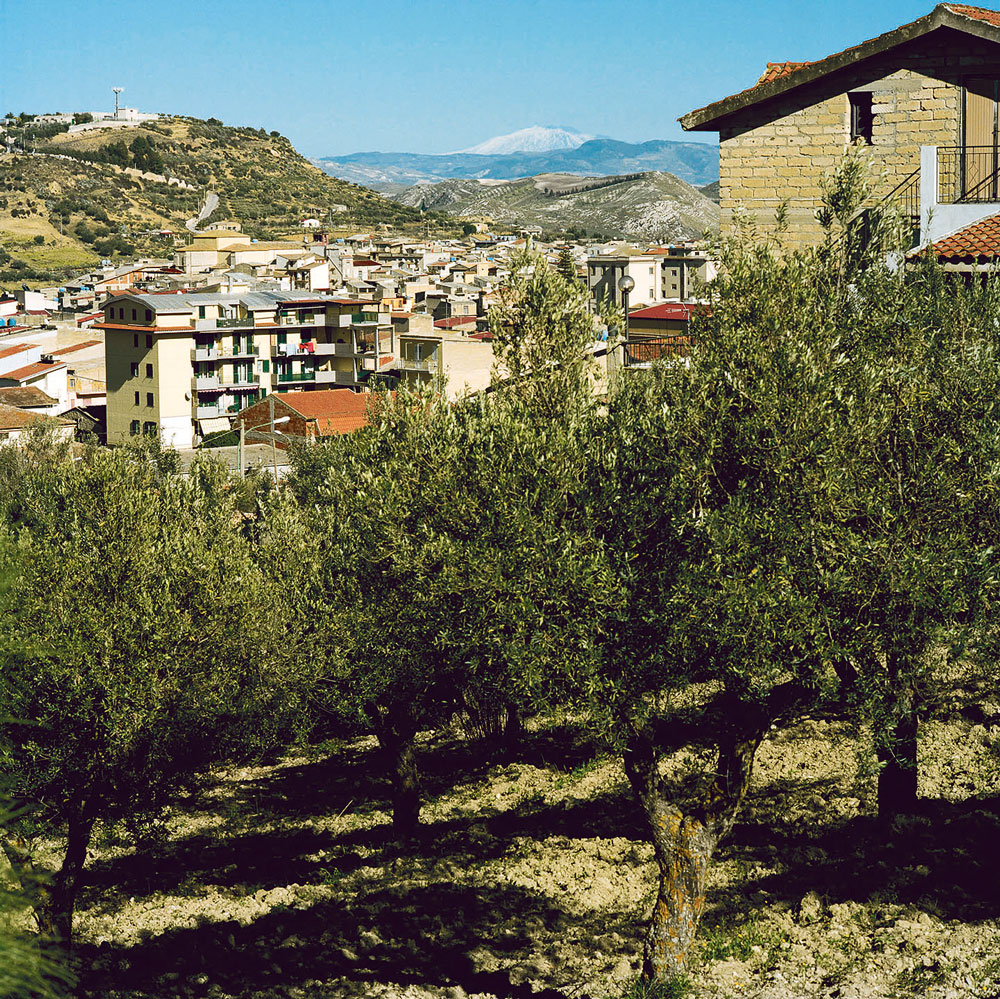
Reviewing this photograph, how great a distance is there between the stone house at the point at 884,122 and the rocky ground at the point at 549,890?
34.9ft

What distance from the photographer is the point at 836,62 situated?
22297 mm

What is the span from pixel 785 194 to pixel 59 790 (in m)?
18.2

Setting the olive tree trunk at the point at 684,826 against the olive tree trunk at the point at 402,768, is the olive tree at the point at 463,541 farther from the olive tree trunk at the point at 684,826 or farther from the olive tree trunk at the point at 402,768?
the olive tree trunk at the point at 402,768

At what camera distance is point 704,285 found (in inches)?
548

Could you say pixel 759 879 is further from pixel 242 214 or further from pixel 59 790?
pixel 242 214

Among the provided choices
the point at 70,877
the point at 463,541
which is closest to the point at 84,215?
the point at 70,877

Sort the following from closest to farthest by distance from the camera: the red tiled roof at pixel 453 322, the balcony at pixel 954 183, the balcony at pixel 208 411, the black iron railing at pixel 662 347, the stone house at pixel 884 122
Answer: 1. the black iron railing at pixel 662 347
2. the balcony at pixel 954 183
3. the stone house at pixel 884 122
4. the balcony at pixel 208 411
5. the red tiled roof at pixel 453 322

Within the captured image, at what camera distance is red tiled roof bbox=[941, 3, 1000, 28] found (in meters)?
21.3

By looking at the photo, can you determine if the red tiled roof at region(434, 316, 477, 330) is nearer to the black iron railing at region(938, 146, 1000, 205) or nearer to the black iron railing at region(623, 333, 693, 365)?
the black iron railing at region(623, 333, 693, 365)

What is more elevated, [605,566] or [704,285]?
[704,285]

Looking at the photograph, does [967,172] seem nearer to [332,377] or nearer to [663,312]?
[663,312]

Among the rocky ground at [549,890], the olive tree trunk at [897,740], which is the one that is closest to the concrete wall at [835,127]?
the rocky ground at [549,890]

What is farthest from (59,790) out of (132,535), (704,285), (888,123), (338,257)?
(338,257)

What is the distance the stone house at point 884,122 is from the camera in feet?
70.5
